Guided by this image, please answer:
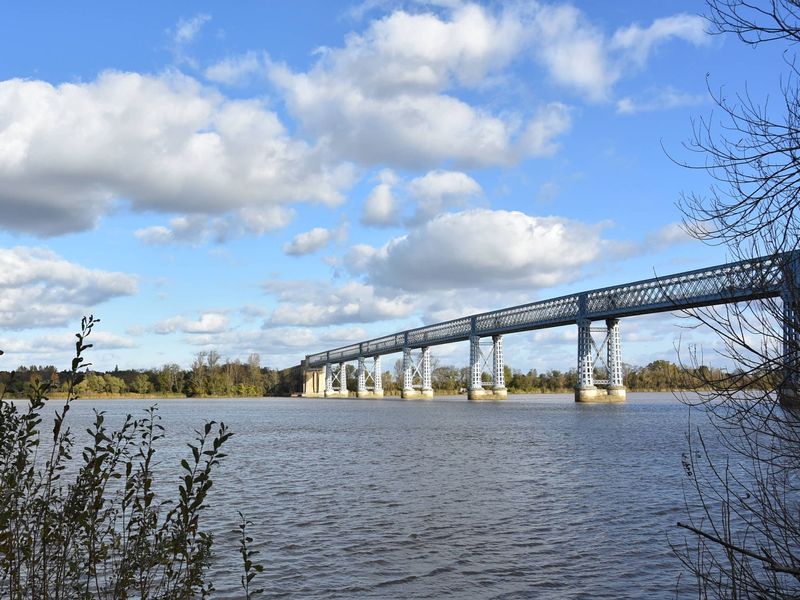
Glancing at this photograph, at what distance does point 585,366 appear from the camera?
108m

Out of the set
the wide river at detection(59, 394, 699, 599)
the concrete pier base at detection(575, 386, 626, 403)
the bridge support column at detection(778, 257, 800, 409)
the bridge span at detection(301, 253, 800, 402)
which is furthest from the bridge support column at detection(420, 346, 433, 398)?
the bridge support column at detection(778, 257, 800, 409)

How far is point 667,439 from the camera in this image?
141 feet

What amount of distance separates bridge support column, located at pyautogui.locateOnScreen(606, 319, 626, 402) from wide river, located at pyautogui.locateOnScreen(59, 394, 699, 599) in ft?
241

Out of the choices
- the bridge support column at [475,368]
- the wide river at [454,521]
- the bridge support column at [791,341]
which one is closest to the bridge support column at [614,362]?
the bridge support column at [475,368]

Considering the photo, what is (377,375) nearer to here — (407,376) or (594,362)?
(407,376)

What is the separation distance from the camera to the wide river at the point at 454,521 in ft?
39.7

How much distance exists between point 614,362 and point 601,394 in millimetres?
8333

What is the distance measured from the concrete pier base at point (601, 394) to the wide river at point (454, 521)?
77.3 meters

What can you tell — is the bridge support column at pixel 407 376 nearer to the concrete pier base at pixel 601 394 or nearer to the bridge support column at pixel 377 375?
the bridge support column at pixel 377 375

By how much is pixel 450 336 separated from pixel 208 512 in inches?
5228

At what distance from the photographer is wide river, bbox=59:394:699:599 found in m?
12.1

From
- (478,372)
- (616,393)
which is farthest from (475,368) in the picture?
(616,393)

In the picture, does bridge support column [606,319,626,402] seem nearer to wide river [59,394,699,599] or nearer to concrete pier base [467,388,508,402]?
concrete pier base [467,388,508,402]

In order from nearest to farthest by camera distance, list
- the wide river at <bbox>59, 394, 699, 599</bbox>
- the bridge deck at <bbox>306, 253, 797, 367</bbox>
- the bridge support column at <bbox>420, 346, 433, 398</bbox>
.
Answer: the wide river at <bbox>59, 394, 699, 599</bbox>, the bridge deck at <bbox>306, 253, 797, 367</bbox>, the bridge support column at <bbox>420, 346, 433, 398</bbox>
